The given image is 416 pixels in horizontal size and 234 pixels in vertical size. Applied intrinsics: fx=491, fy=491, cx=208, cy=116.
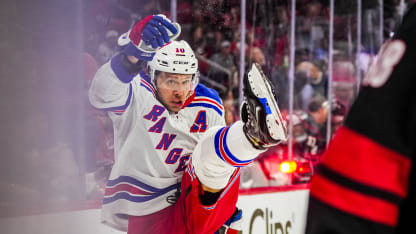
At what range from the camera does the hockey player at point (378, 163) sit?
0.60 m

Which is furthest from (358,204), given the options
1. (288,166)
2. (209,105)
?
(288,166)

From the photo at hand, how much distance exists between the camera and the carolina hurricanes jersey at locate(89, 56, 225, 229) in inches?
64.4

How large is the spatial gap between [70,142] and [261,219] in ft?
3.76

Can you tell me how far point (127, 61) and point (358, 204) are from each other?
117 centimetres

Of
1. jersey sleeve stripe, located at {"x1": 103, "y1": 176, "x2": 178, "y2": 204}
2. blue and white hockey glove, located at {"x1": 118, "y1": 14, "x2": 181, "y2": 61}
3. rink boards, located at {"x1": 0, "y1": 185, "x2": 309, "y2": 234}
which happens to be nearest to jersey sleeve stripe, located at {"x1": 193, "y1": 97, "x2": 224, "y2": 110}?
→ blue and white hockey glove, located at {"x1": 118, "y1": 14, "x2": 181, "y2": 61}

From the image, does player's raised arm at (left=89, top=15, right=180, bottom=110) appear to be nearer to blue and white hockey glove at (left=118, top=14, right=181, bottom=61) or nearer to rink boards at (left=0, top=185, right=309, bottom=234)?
blue and white hockey glove at (left=118, top=14, right=181, bottom=61)

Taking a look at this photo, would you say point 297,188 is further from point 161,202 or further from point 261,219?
point 161,202

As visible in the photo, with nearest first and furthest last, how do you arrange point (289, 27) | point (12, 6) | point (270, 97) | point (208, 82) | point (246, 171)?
point (12, 6)
point (270, 97)
point (208, 82)
point (246, 171)
point (289, 27)

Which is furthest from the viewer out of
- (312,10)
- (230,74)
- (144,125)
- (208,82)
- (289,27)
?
(312,10)

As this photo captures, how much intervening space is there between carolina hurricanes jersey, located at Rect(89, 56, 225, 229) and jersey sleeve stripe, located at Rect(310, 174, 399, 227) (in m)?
1.08

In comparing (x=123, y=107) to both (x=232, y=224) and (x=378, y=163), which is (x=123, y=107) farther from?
(x=378, y=163)

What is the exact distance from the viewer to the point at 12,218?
1.43 meters

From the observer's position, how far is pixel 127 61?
1646 mm

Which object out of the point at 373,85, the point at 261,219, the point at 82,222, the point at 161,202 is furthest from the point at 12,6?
the point at 261,219
